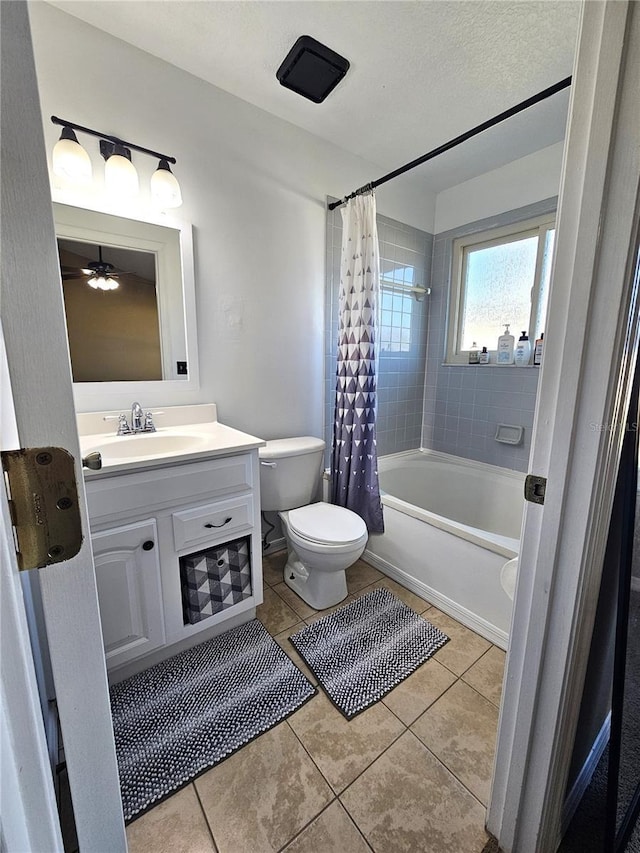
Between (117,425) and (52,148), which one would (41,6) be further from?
(117,425)

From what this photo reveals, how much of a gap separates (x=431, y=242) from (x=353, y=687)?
282 centimetres

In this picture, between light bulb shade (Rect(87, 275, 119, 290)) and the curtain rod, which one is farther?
light bulb shade (Rect(87, 275, 119, 290))

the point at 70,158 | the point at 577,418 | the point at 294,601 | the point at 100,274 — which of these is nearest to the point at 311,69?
the point at 70,158

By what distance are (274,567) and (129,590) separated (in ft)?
3.18

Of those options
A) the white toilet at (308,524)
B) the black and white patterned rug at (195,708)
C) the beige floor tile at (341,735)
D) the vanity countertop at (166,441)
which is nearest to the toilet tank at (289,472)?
the white toilet at (308,524)

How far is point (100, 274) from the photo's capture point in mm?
1501

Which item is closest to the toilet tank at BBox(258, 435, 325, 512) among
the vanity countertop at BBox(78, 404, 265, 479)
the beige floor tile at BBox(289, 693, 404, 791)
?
the vanity countertop at BBox(78, 404, 265, 479)

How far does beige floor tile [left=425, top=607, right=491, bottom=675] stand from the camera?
1449 millimetres

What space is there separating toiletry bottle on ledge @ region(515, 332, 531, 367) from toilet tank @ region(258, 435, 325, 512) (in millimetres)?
1418

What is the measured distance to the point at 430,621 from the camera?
1.67 m

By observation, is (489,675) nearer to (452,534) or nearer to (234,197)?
(452,534)

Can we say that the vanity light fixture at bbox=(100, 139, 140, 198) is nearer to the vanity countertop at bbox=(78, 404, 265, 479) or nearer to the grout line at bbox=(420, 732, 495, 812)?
the vanity countertop at bbox=(78, 404, 265, 479)

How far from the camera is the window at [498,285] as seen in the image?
2.20 metres

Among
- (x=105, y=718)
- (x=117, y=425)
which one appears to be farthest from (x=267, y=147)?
(x=105, y=718)
